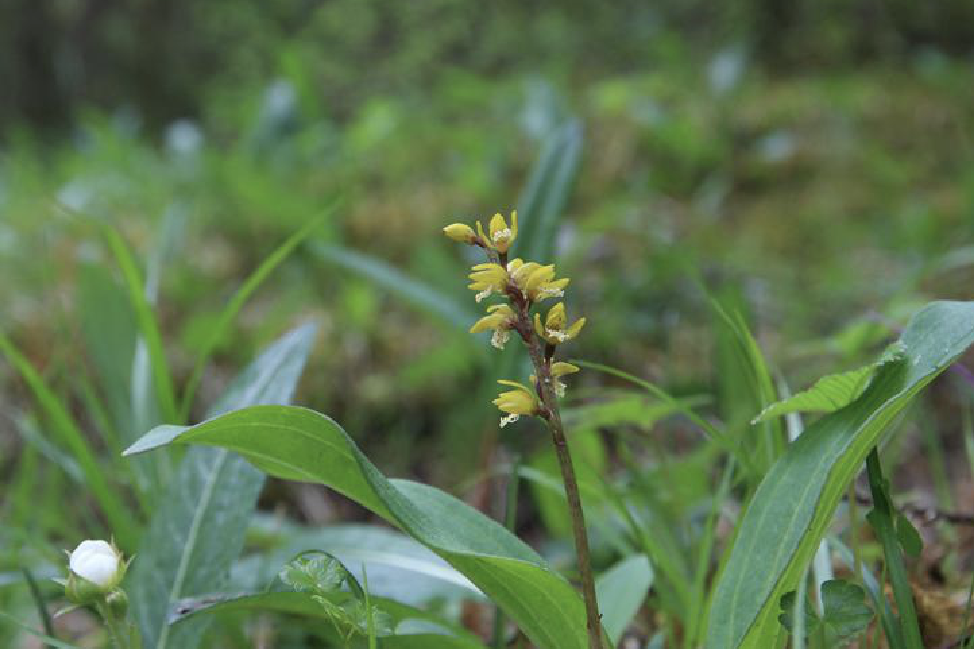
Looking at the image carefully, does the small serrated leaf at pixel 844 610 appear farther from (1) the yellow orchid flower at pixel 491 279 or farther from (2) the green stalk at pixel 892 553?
(1) the yellow orchid flower at pixel 491 279

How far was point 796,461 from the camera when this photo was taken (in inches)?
25.3

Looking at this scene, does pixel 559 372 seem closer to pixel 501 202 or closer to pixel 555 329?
pixel 555 329

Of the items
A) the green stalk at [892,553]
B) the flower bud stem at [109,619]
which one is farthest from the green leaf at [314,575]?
the green stalk at [892,553]

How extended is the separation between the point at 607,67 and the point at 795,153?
5.37ft

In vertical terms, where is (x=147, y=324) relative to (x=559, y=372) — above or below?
below

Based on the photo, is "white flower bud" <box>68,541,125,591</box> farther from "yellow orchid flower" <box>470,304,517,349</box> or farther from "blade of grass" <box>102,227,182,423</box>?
"blade of grass" <box>102,227,182,423</box>

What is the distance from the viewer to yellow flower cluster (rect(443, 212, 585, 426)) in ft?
1.77

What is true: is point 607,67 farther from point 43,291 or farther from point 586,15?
point 43,291

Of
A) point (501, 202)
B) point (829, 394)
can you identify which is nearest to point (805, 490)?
point (829, 394)

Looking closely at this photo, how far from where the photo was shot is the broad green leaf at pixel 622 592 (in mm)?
761

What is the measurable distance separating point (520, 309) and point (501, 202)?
1.94 metres

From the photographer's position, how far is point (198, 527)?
0.84m

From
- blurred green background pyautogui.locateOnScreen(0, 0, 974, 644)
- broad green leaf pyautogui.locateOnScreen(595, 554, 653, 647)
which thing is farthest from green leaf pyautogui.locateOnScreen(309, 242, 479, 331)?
broad green leaf pyautogui.locateOnScreen(595, 554, 653, 647)

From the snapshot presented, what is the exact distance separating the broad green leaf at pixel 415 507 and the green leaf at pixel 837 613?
0.47ft
